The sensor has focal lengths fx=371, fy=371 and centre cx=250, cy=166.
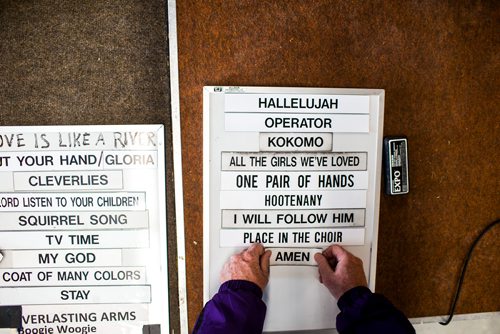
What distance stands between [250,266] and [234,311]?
0.09m

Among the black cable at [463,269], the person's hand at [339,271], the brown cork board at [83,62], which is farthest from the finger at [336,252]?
the brown cork board at [83,62]

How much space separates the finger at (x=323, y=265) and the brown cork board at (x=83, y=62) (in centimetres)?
40

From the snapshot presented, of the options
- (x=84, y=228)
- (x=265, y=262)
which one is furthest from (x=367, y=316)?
(x=84, y=228)

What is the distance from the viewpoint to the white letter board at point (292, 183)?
2.35ft

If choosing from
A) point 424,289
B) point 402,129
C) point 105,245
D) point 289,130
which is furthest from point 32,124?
point 424,289

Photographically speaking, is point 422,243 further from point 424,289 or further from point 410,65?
point 410,65

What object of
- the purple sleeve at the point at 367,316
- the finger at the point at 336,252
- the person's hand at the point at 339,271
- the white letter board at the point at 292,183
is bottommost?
the purple sleeve at the point at 367,316

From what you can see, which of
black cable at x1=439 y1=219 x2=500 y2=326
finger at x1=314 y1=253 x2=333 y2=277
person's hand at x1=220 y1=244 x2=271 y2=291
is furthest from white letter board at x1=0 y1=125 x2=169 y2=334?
black cable at x1=439 y1=219 x2=500 y2=326

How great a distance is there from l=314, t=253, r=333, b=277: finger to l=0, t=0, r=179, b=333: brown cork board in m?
0.40

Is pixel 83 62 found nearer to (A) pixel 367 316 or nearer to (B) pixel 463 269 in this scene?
(A) pixel 367 316

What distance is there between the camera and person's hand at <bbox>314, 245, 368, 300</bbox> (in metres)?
0.70

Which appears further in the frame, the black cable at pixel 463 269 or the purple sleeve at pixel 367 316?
the black cable at pixel 463 269

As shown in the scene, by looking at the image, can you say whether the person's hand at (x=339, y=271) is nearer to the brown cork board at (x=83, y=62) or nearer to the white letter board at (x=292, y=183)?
the white letter board at (x=292, y=183)

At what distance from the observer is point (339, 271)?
0.71 m
